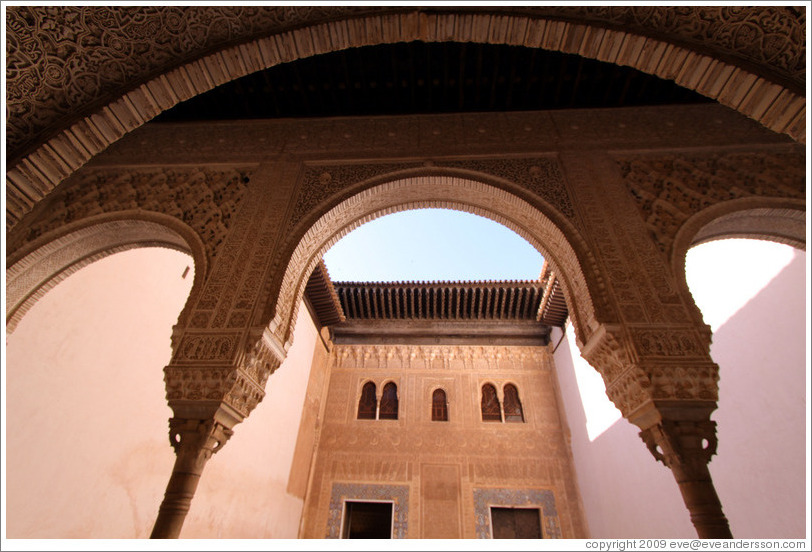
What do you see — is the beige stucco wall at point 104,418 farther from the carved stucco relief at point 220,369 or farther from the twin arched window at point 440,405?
the twin arched window at point 440,405

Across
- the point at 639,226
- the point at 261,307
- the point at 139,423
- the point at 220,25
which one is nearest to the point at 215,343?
the point at 261,307

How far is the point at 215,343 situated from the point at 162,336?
243cm

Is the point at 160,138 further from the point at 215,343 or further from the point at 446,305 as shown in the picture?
the point at 446,305

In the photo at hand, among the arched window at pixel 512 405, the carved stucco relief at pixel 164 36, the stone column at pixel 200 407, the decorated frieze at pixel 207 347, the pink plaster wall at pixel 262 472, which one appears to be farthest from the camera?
the arched window at pixel 512 405

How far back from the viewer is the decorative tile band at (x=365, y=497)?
667cm

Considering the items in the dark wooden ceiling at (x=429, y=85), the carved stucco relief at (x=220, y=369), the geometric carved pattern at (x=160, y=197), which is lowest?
the carved stucco relief at (x=220, y=369)

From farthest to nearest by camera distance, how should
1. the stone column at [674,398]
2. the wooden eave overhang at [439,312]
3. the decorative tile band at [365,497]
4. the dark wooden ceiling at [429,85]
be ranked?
the wooden eave overhang at [439,312]
the decorative tile band at [365,497]
the dark wooden ceiling at [429,85]
the stone column at [674,398]

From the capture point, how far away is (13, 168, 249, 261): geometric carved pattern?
326cm

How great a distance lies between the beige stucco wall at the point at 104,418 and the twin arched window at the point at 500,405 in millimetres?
4209

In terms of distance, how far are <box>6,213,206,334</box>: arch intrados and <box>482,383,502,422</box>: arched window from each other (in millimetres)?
6069

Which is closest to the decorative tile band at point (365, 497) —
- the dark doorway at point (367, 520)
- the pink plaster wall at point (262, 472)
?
the dark doorway at point (367, 520)

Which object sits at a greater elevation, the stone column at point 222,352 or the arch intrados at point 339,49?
Answer: the arch intrados at point 339,49

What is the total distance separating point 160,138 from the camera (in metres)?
3.97

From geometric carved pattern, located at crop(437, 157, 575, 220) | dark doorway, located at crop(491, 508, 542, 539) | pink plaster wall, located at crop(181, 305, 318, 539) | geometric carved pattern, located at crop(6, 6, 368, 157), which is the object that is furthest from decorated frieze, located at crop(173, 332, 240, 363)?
dark doorway, located at crop(491, 508, 542, 539)
